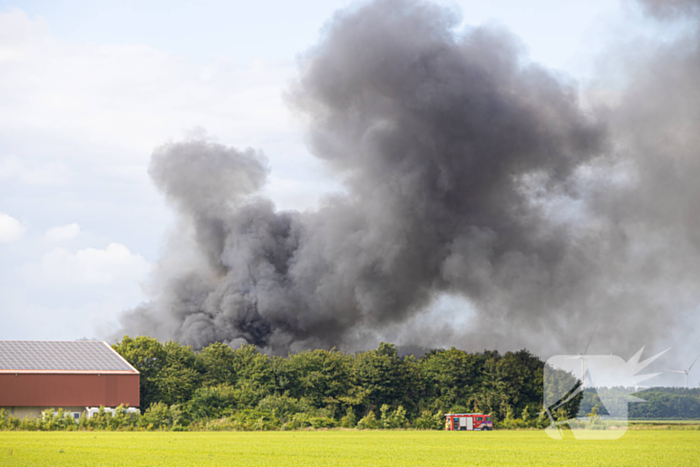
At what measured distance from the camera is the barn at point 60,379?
2274 inches

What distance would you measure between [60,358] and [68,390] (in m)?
3.52

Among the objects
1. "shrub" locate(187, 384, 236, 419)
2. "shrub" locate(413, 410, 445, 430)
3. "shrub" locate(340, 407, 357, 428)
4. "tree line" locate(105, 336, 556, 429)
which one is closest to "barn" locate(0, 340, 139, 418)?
"tree line" locate(105, 336, 556, 429)

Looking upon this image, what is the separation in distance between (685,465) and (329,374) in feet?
154

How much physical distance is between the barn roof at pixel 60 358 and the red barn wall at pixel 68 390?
529 mm

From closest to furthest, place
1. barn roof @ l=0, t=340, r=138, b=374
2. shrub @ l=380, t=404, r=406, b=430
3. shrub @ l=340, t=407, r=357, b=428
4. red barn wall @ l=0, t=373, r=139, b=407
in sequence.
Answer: red barn wall @ l=0, t=373, r=139, b=407 < barn roof @ l=0, t=340, r=138, b=374 < shrub @ l=340, t=407, r=357, b=428 < shrub @ l=380, t=404, r=406, b=430

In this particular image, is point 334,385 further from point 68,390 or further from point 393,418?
point 68,390

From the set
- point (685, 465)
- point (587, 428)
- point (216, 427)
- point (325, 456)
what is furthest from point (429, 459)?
point (587, 428)

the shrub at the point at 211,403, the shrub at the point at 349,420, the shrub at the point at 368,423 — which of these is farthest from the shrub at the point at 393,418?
the shrub at the point at 211,403

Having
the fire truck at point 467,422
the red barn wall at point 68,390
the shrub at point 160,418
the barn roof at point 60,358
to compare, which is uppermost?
the barn roof at point 60,358

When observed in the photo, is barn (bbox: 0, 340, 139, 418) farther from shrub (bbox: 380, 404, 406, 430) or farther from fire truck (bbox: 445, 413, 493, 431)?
fire truck (bbox: 445, 413, 493, 431)

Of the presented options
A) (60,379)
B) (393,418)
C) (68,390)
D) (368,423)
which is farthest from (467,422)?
(60,379)

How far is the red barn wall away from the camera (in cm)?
5756

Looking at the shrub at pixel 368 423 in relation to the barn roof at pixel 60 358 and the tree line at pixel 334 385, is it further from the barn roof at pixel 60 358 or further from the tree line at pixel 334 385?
the barn roof at pixel 60 358

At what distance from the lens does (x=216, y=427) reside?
5525 centimetres
